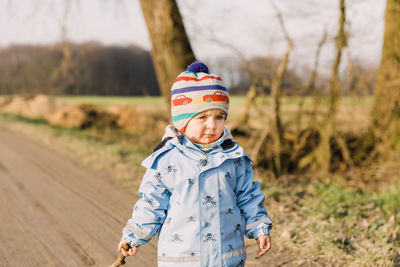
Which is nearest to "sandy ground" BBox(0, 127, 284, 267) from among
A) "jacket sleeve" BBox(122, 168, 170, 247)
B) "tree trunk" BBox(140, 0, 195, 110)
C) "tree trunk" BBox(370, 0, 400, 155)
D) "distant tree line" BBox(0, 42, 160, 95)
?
"jacket sleeve" BBox(122, 168, 170, 247)

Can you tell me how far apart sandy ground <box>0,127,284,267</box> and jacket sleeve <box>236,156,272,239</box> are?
1126 mm

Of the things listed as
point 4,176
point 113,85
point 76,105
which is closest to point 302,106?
point 4,176

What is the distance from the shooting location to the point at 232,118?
22.6 ft

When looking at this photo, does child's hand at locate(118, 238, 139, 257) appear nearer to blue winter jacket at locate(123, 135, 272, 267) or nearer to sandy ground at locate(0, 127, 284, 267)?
blue winter jacket at locate(123, 135, 272, 267)

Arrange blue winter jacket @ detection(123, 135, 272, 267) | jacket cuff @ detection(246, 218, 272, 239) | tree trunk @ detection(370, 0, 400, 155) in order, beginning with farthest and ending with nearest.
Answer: tree trunk @ detection(370, 0, 400, 155) < jacket cuff @ detection(246, 218, 272, 239) < blue winter jacket @ detection(123, 135, 272, 267)

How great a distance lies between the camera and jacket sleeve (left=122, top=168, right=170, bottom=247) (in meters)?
1.84

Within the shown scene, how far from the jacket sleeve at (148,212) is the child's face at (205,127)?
0.28m

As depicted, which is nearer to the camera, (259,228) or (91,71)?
(259,228)

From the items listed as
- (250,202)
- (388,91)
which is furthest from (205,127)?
(388,91)

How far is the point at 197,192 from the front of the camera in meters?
1.80

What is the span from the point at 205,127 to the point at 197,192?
1.11 feet

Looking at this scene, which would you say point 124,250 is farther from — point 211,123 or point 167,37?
point 167,37

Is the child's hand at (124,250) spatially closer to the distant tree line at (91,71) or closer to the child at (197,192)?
the child at (197,192)

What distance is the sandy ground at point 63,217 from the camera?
3.00 meters
